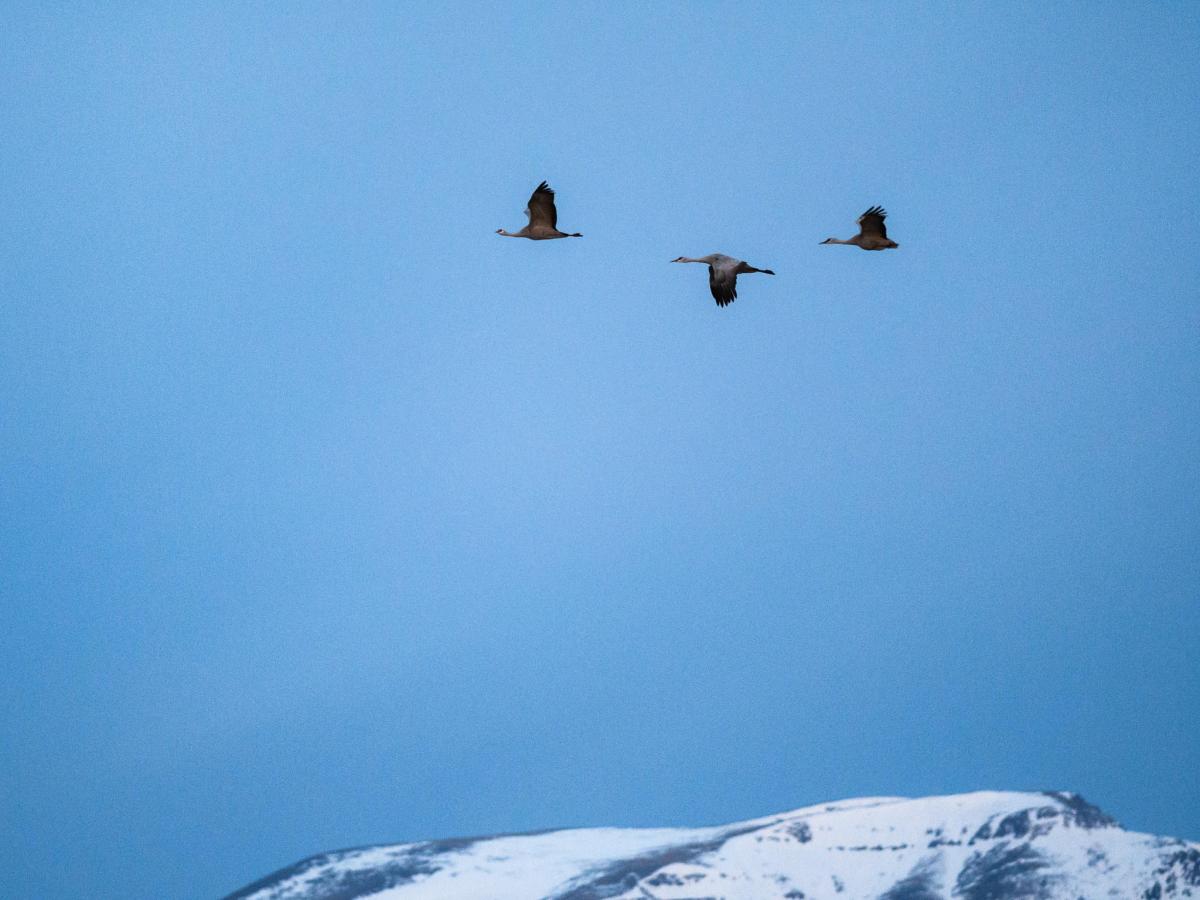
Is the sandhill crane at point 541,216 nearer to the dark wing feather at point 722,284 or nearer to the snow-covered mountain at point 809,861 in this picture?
the dark wing feather at point 722,284

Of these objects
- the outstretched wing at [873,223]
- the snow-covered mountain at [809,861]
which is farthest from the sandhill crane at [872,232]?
the snow-covered mountain at [809,861]

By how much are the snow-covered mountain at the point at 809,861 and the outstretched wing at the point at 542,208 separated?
20843mm

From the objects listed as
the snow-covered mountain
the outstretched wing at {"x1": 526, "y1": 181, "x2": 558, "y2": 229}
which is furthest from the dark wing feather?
the snow-covered mountain

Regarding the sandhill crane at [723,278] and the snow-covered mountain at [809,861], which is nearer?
the sandhill crane at [723,278]

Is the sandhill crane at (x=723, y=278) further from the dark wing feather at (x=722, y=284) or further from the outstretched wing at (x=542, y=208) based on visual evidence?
the outstretched wing at (x=542, y=208)

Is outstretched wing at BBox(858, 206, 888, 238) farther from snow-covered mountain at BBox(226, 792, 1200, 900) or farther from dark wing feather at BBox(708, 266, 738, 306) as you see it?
snow-covered mountain at BBox(226, 792, 1200, 900)

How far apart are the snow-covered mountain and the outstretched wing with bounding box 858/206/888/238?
20.3 meters

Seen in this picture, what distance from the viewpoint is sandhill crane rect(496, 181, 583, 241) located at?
14633 mm

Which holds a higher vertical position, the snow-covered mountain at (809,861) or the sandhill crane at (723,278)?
the sandhill crane at (723,278)

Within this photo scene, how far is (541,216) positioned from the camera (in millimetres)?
14914

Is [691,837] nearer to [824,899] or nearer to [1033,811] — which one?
[824,899]

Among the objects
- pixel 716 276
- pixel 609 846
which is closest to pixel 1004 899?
pixel 609 846

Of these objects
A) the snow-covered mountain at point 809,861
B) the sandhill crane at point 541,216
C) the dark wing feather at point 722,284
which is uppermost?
the sandhill crane at point 541,216

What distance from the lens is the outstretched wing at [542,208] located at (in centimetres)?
1460
